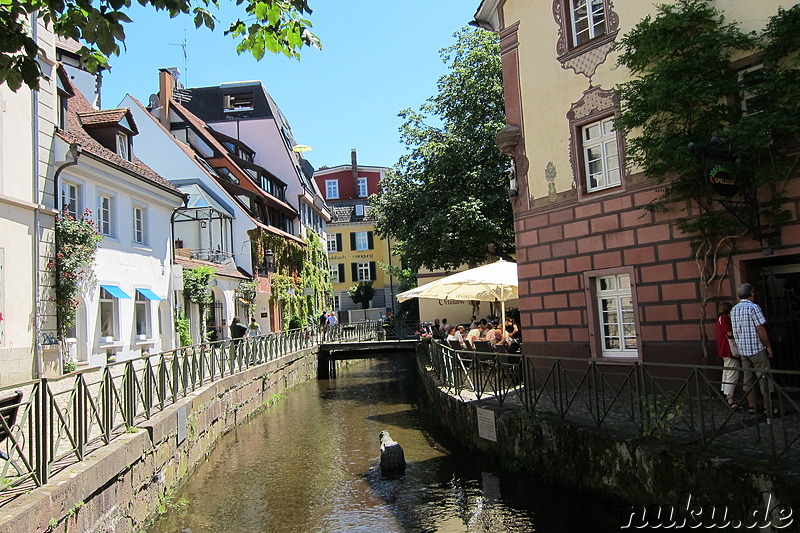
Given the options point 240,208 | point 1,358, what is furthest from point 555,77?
point 240,208

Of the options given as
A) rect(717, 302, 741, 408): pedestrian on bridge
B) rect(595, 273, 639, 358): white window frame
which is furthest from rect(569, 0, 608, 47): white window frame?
rect(717, 302, 741, 408): pedestrian on bridge

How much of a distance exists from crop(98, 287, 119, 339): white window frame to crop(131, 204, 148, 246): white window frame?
2097 mm

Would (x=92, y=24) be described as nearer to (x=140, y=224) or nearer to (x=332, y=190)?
(x=140, y=224)

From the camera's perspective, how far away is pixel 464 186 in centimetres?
2381

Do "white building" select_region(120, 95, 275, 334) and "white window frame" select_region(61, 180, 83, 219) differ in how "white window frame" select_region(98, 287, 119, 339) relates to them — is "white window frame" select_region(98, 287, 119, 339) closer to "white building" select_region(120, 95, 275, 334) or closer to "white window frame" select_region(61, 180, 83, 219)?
"white window frame" select_region(61, 180, 83, 219)

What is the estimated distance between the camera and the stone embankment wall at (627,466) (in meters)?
5.69

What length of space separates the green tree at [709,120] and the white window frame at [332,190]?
51.1 metres

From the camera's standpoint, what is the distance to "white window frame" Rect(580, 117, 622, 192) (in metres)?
11.8

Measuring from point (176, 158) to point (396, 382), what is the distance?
42.4 feet

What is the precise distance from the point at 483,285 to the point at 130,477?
32.9ft

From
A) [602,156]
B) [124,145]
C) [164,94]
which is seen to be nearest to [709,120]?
[602,156]

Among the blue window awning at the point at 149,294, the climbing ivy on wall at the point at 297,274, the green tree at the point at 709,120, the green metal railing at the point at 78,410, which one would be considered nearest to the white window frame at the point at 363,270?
the climbing ivy on wall at the point at 297,274

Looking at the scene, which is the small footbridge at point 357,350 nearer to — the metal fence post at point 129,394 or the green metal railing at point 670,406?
the green metal railing at point 670,406

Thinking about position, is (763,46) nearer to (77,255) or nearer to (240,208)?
(77,255)
